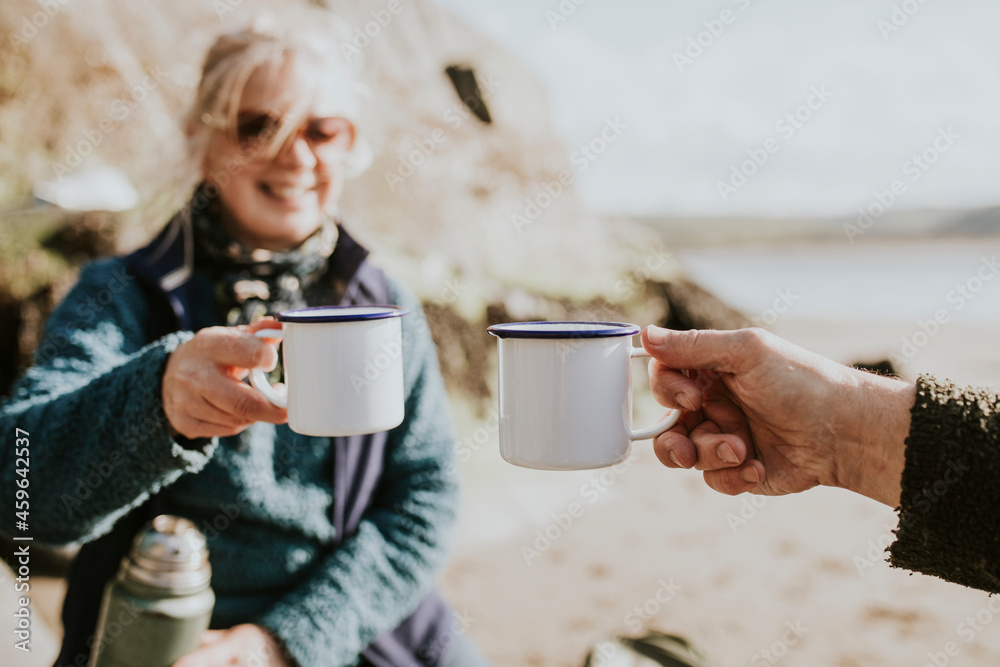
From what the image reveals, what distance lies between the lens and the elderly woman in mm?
1862

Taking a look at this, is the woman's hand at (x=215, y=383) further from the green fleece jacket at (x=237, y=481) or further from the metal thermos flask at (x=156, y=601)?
the metal thermos flask at (x=156, y=601)

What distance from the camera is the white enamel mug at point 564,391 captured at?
1.46m

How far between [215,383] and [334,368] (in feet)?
0.81

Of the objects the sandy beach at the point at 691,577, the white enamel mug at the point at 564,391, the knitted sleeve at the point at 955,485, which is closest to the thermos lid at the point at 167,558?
the white enamel mug at the point at 564,391

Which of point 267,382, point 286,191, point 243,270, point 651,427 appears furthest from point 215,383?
point 651,427

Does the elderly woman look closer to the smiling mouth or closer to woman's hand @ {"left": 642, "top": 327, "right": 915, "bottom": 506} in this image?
the smiling mouth

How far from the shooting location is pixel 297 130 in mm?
2125

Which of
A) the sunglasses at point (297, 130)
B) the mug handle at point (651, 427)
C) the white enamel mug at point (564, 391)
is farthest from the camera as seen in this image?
the sunglasses at point (297, 130)

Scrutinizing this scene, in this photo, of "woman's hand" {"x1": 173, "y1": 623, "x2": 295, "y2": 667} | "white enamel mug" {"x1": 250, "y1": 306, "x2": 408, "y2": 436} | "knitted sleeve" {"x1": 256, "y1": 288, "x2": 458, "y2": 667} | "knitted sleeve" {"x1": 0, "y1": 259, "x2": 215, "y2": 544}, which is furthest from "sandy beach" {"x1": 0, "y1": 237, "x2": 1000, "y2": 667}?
"white enamel mug" {"x1": 250, "y1": 306, "x2": 408, "y2": 436}

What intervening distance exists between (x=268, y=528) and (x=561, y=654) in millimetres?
2207

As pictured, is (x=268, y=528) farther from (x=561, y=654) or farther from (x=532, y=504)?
(x=532, y=504)

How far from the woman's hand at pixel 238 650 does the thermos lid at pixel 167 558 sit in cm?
19

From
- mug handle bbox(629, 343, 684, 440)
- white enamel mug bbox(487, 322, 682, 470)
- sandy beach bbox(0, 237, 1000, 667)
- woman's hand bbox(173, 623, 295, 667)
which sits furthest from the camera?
A: sandy beach bbox(0, 237, 1000, 667)

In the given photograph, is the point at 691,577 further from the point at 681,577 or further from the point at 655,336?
the point at 655,336
